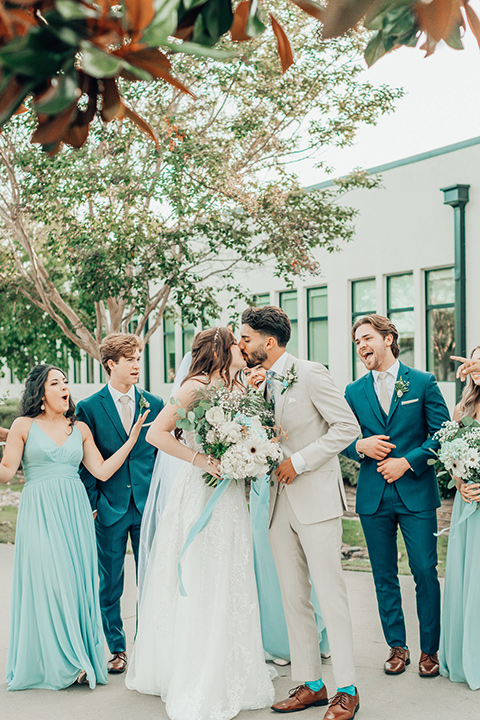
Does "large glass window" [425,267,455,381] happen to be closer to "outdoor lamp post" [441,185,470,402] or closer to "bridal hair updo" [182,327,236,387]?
"outdoor lamp post" [441,185,470,402]

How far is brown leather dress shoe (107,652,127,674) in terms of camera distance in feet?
16.1

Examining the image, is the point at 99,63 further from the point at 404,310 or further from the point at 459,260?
the point at 404,310

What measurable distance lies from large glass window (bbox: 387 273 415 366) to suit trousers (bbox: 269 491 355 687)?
11.6m

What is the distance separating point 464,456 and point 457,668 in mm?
1225

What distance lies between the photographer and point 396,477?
15.2 ft

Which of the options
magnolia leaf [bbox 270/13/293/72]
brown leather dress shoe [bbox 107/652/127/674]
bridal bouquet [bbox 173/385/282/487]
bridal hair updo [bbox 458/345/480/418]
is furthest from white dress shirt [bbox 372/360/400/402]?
magnolia leaf [bbox 270/13/293/72]

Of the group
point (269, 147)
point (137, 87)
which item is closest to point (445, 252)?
point (269, 147)

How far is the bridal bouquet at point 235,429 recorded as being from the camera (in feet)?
13.2

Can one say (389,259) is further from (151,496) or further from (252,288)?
(151,496)

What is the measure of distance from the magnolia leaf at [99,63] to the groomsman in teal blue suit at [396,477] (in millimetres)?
4028

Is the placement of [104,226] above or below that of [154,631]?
above

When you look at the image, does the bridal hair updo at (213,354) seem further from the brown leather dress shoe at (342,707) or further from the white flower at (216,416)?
the brown leather dress shoe at (342,707)

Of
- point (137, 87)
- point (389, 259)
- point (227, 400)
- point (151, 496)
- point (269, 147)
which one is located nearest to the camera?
point (227, 400)

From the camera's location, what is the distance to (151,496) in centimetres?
498
